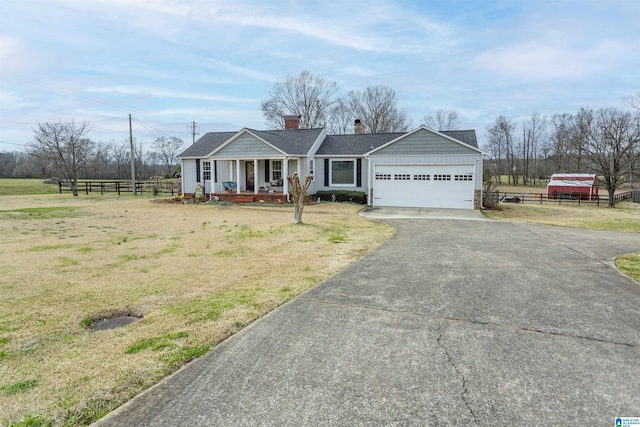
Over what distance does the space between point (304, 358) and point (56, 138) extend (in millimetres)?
33133

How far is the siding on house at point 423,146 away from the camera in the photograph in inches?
759

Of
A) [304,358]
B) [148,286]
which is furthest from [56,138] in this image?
[304,358]

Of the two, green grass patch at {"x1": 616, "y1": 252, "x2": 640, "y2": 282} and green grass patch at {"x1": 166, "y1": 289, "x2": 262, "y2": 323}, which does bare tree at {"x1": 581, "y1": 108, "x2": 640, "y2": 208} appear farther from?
green grass patch at {"x1": 166, "y1": 289, "x2": 262, "y2": 323}

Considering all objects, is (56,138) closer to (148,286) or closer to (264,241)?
(264,241)

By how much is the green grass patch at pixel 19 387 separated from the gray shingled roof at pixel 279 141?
1896cm

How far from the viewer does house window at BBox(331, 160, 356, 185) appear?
73.6ft

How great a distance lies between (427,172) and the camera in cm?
1995

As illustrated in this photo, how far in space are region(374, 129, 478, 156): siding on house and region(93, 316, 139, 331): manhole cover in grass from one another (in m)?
17.3

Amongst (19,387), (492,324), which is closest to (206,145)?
(19,387)

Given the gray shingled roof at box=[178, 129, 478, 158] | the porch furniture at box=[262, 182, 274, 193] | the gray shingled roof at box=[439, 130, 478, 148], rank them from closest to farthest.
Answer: the gray shingled roof at box=[439, 130, 478, 148] → the gray shingled roof at box=[178, 129, 478, 158] → the porch furniture at box=[262, 182, 274, 193]

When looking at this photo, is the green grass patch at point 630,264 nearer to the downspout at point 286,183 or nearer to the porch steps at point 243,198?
the downspout at point 286,183

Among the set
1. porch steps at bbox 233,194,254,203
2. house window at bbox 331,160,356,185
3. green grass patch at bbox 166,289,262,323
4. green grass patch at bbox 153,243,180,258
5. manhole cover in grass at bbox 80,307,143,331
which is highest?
house window at bbox 331,160,356,185

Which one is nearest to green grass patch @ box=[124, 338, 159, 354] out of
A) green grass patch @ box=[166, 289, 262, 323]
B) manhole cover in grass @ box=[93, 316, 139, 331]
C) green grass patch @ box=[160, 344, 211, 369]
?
green grass patch @ box=[160, 344, 211, 369]

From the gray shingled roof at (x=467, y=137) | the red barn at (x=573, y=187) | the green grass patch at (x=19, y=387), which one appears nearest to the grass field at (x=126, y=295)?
the green grass patch at (x=19, y=387)
